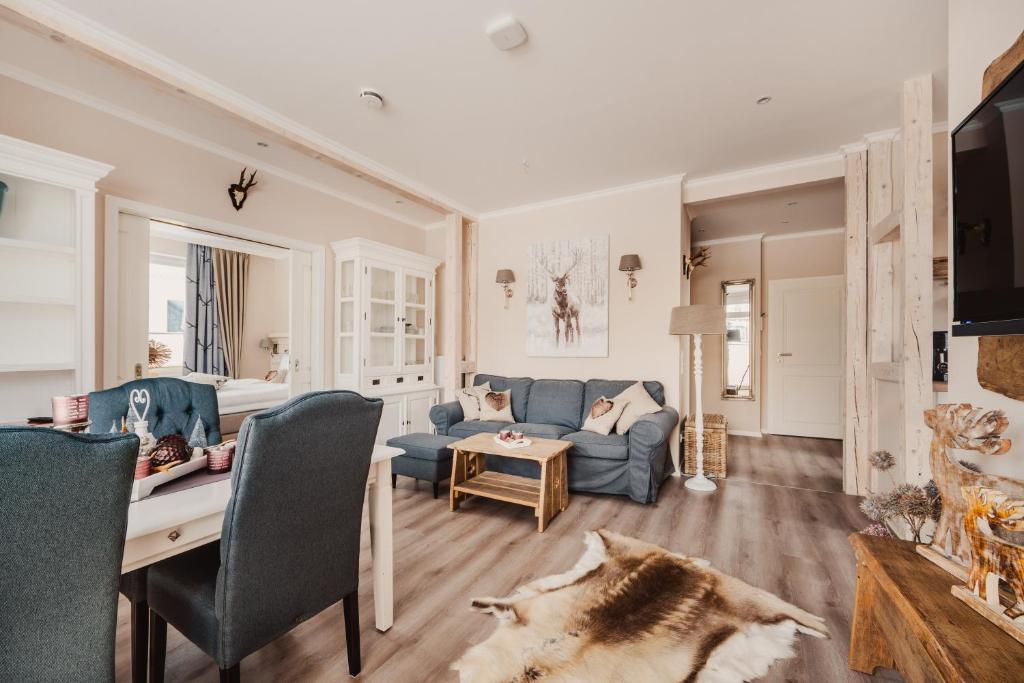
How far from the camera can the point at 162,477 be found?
4.23ft

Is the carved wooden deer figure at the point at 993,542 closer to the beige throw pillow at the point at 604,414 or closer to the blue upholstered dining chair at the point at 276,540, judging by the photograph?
the blue upholstered dining chair at the point at 276,540

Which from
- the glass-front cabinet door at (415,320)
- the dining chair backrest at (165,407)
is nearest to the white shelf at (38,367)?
the dining chair backrest at (165,407)

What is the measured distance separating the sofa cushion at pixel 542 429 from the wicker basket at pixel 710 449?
102 centimetres

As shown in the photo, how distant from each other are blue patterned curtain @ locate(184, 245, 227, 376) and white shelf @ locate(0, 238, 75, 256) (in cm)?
117

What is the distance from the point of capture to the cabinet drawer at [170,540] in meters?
1.01

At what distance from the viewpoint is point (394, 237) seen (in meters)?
5.02

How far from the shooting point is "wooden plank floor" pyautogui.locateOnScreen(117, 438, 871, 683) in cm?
156

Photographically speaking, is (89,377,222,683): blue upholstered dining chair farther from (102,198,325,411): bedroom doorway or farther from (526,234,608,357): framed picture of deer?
(526,234,608,357): framed picture of deer

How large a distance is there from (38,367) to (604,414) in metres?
3.54

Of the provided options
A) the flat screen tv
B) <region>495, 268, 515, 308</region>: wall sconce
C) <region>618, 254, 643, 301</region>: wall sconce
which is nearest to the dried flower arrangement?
<region>495, 268, 515, 308</region>: wall sconce

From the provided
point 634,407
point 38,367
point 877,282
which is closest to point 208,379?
point 38,367

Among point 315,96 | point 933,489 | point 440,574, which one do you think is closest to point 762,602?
point 933,489

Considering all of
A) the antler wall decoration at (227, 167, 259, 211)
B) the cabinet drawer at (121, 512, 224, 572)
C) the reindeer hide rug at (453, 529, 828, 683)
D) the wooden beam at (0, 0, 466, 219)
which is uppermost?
the wooden beam at (0, 0, 466, 219)

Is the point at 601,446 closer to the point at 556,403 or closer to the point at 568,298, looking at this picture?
the point at 556,403
